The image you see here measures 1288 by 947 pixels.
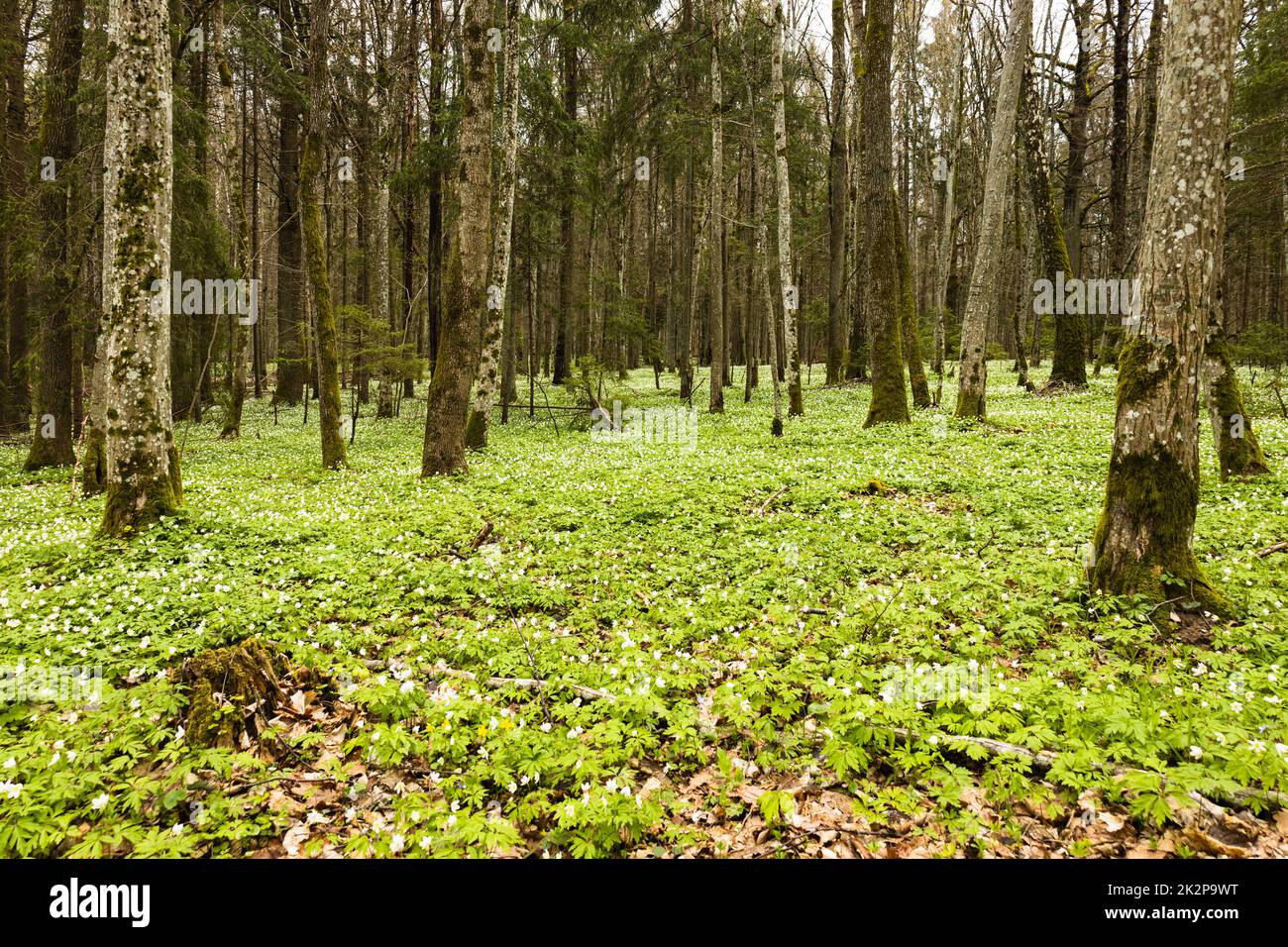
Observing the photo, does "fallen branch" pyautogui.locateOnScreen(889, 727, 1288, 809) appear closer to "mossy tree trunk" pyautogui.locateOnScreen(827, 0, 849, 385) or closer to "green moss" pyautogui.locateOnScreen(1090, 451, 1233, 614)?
"green moss" pyautogui.locateOnScreen(1090, 451, 1233, 614)

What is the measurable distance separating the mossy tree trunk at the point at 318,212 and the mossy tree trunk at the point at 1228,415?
47.5 feet

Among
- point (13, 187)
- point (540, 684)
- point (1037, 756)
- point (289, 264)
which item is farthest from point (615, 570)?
point (289, 264)

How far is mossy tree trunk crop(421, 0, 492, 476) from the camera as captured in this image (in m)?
11.4

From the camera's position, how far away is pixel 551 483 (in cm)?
1102

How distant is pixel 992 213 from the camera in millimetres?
13562

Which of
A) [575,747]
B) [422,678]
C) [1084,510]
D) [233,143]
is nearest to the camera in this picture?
[575,747]

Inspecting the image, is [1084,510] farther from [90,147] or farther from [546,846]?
[90,147]

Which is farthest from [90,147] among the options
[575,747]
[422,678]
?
[575,747]

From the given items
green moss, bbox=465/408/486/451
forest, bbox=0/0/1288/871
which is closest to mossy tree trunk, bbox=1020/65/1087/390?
forest, bbox=0/0/1288/871

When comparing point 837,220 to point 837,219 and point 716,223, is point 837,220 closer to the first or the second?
point 837,219

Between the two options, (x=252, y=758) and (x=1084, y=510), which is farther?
(x=1084, y=510)

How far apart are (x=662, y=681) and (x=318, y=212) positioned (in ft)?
39.8

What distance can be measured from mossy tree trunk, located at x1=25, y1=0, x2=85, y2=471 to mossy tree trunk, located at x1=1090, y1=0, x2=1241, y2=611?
18.1m

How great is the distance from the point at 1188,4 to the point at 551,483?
9.42 meters
